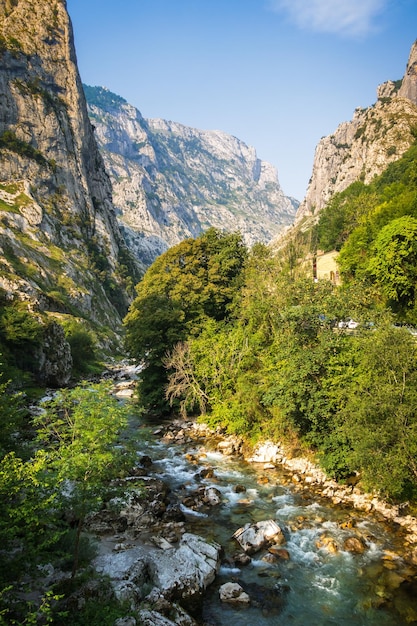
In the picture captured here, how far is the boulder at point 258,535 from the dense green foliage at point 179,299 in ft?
73.3

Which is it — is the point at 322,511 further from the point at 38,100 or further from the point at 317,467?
the point at 38,100

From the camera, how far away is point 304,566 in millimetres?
16141

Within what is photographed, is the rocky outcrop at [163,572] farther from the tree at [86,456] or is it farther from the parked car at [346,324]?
the parked car at [346,324]

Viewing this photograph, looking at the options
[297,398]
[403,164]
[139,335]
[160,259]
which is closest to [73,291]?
[160,259]

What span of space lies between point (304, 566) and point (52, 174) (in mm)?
141673

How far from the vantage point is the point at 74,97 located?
150125mm

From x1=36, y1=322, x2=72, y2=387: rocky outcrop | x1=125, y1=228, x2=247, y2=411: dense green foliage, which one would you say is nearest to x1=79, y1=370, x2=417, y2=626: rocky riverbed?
x1=125, y1=228, x2=247, y2=411: dense green foliage

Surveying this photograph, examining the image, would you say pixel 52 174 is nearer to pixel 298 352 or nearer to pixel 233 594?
pixel 298 352

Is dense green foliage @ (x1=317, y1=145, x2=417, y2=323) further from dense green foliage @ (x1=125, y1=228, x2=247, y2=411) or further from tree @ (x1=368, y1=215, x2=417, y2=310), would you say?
dense green foliage @ (x1=125, y1=228, x2=247, y2=411)

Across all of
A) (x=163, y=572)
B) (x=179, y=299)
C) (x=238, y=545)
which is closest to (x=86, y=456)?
(x=163, y=572)

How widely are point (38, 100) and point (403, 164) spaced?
12959cm

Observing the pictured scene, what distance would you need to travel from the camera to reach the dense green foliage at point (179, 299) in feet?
131

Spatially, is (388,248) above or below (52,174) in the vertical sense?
below

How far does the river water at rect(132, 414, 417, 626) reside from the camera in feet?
44.0
